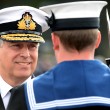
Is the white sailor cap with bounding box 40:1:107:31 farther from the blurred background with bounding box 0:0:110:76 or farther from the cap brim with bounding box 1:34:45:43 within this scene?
the blurred background with bounding box 0:0:110:76

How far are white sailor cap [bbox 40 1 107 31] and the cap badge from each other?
4.20 feet

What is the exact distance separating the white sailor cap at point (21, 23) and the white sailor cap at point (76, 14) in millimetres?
1214

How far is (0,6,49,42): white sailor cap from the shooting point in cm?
399

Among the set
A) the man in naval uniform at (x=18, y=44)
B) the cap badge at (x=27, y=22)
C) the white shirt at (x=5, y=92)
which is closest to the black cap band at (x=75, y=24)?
the man in naval uniform at (x=18, y=44)

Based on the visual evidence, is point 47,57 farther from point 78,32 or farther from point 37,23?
point 78,32

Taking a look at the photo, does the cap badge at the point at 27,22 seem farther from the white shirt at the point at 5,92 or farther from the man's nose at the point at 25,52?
the white shirt at the point at 5,92

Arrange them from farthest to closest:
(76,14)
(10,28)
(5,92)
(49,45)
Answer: (49,45) → (10,28) → (5,92) → (76,14)

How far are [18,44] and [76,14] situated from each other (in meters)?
1.30

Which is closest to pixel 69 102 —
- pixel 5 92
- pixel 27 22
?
pixel 5 92

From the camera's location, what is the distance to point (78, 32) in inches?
103

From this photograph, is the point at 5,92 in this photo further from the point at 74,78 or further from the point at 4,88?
the point at 74,78

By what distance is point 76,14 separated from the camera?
272 centimetres

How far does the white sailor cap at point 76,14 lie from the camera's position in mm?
2691

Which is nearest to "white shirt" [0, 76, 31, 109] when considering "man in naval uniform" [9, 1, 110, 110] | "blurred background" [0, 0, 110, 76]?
"man in naval uniform" [9, 1, 110, 110]
